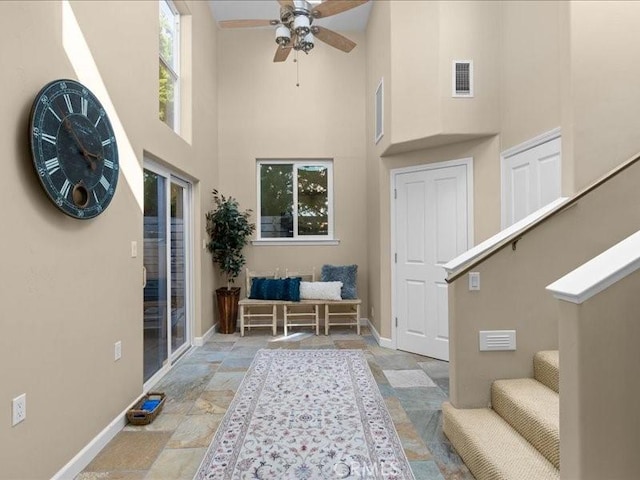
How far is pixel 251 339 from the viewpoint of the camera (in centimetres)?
477

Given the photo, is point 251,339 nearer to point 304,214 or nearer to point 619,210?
point 304,214

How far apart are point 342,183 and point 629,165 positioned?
12.0ft

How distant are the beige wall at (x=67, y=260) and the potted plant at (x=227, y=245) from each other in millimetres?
1828

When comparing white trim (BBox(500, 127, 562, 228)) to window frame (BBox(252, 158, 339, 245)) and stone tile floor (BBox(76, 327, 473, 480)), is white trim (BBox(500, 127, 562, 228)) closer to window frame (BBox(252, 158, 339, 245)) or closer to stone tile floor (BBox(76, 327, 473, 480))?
stone tile floor (BBox(76, 327, 473, 480))

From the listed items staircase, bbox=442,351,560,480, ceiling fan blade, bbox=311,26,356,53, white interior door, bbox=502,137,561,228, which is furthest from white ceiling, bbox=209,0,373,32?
staircase, bbox=442,351,560,480

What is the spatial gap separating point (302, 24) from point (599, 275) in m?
2.80

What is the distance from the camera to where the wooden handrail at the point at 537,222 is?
223 cm

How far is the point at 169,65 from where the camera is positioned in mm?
3873

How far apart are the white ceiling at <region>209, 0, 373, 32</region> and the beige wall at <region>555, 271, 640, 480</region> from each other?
15.8ft

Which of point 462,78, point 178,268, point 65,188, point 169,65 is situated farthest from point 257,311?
point 462,78

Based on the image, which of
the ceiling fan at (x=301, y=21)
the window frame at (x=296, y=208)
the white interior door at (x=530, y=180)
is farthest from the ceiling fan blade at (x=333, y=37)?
the window frame at (x=296, y=208)

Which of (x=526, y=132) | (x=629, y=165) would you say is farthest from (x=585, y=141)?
(x=526, y=132)

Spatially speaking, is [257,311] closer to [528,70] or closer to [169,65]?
[169,65]

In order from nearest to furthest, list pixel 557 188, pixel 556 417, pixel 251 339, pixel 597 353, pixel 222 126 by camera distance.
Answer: pixel 597 353 → pixel 556 417 → pixel 557 188 → pixel 251 339 → pixel 222 126
